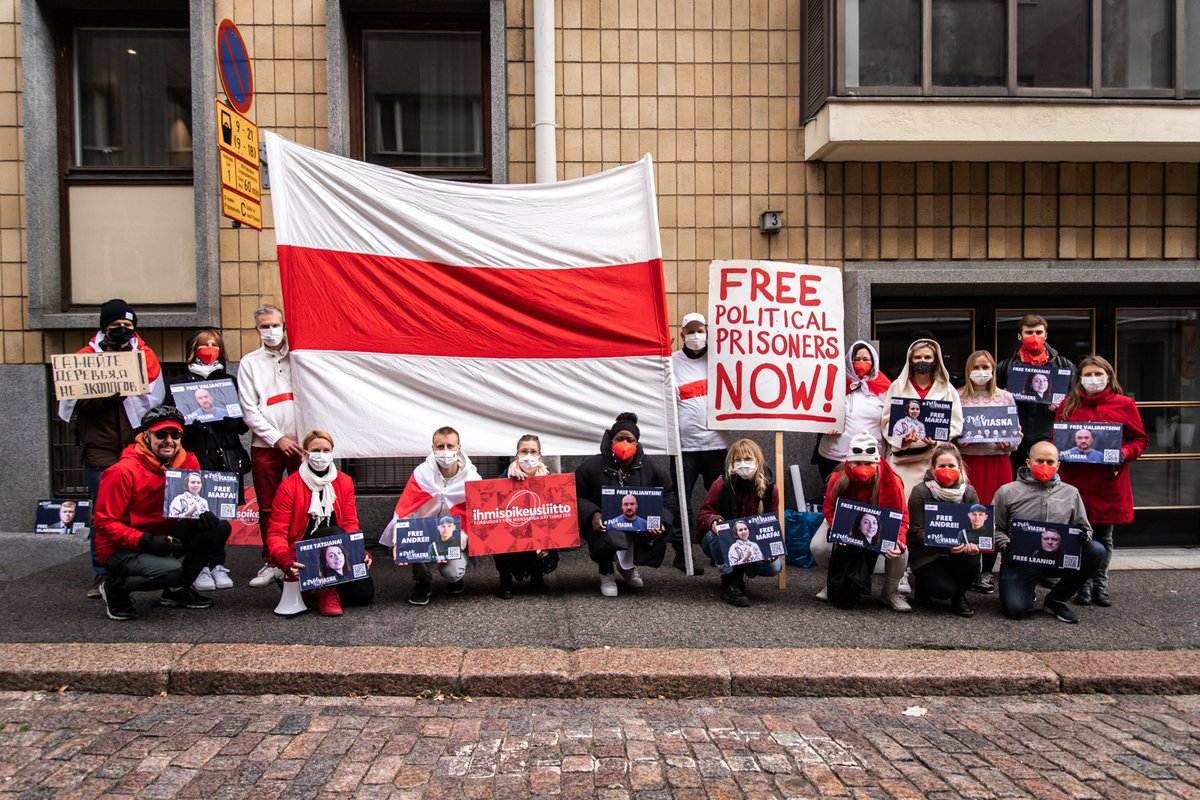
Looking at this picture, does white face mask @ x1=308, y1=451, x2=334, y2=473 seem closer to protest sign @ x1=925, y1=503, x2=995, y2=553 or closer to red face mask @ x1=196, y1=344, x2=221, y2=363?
red face mask @ x1=196, y1=344, x2=221, y2=363

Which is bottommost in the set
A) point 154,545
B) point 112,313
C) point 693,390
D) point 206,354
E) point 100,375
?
point 154,545

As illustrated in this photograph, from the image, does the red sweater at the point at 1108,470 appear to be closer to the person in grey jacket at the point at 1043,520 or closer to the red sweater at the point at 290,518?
the person in grey jacket at the point at 1043,520

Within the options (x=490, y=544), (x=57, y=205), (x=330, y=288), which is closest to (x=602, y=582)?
(x=490, y=544)

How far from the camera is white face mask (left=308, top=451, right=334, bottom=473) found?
5754 millimetres

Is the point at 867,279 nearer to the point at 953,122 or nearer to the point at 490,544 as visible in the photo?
the point at 953,122

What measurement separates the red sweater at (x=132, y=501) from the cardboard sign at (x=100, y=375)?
721 millimetres

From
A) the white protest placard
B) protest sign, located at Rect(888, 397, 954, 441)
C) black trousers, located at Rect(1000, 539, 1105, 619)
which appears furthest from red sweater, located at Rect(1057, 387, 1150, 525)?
the white protest placard

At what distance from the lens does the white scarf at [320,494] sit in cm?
575

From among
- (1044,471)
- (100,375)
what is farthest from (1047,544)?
(100,375)

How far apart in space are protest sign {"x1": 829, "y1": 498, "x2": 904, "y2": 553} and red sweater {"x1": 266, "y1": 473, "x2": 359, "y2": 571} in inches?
126

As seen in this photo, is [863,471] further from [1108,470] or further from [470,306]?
[470,306]

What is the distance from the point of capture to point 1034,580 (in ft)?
19.5

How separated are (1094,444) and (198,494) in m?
6.06

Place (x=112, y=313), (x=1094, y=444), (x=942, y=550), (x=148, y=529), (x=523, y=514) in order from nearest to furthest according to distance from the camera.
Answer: (x=148, y=529) → (x=942, y=550) → (x=523, y=514) → (x=112, y=313) → (x=1094, y=444)
